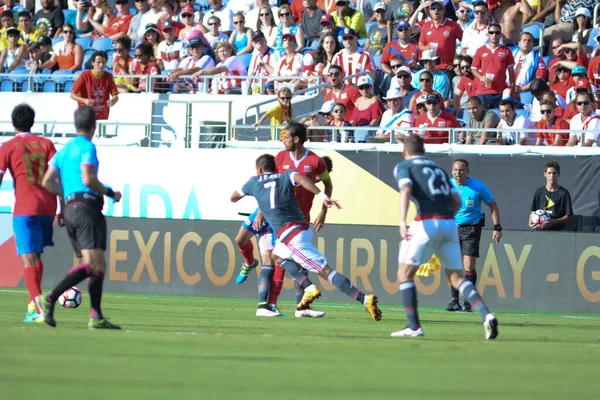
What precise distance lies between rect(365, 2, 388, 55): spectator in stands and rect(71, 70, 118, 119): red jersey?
6.17 m

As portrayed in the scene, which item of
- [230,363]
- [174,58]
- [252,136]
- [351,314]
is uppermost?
[174,58]

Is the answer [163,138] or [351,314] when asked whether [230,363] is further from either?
[163,138]

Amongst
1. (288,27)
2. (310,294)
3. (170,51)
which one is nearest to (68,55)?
(170,51)

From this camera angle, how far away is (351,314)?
48.3ft

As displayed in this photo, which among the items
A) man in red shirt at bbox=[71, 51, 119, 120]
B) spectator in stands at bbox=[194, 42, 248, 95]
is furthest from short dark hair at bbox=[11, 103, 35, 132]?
spectator in stands at bbox=[194, 42, 248, 95]

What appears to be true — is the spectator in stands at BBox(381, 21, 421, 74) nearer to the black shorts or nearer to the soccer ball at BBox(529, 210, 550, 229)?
the soccer ball at BBox(529, 210, 550, 229)

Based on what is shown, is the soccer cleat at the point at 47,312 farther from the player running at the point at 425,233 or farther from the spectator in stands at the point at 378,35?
the spectator in stands at the point at 378,35

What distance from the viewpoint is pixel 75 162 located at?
10.0 metres

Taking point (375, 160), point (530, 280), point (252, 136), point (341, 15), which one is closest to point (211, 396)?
point (530, 280)

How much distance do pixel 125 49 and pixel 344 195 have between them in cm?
631

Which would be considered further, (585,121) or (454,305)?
(585,121)

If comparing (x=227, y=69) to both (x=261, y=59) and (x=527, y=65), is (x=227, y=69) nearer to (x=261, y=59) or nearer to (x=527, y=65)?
(x=261, y=59)

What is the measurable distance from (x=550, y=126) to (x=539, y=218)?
2.13 meters

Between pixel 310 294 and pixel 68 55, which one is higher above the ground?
pixel 68 55
